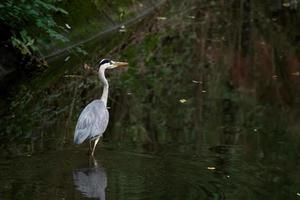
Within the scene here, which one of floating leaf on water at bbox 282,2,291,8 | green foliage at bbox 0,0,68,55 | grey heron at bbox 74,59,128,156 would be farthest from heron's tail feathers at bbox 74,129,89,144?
floating leaf on water at bbox 282,2,291,8

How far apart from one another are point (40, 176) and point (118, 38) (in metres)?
8.80

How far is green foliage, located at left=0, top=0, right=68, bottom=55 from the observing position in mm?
12125

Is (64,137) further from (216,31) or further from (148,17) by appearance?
(148,17)

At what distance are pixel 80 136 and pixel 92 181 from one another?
0.91 meters

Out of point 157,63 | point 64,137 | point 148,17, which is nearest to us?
point 64,137

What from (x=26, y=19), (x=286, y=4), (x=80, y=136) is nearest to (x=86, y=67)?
(x=26, y=19)

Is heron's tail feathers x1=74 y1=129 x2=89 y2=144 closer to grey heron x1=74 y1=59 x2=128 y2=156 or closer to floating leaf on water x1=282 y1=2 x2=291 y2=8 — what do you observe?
grey heron x1=74 y1=59 x2=128 y2=156

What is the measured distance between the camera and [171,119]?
1049cm

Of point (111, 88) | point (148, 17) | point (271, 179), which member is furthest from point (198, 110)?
point (148, 17)

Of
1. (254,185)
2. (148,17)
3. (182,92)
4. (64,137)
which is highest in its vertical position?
(148,17)

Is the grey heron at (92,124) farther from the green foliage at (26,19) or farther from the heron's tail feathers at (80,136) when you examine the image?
the green foliage at (26,19)

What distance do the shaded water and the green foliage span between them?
2.30 feet

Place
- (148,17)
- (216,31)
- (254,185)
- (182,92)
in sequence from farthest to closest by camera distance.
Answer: (148,17), (216,31), (182,92), (254,185)

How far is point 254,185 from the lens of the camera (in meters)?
7.62
